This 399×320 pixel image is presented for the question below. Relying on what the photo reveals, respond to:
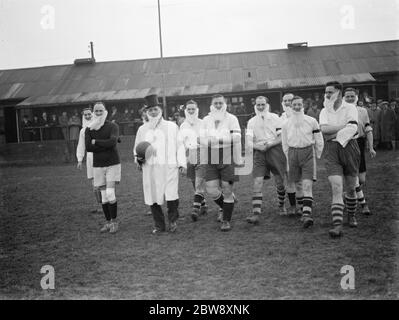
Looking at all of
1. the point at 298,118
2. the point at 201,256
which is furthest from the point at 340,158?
the point at 201,256

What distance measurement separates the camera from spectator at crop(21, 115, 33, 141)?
86.6 ft

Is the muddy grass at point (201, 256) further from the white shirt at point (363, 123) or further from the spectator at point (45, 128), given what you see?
the spectator at point (45, 128)

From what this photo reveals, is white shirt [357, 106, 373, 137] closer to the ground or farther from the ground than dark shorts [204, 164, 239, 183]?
farther from the ground

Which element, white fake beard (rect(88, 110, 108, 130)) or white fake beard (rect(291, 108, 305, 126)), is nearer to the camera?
white fake beard (rect(291, 108, 305, 126))

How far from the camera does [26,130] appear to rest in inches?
1048

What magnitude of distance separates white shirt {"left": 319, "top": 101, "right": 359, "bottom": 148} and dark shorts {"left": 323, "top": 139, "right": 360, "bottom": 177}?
0.13 metres

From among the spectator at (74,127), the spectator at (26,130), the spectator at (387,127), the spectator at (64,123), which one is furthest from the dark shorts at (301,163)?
the spectator at (26,130)

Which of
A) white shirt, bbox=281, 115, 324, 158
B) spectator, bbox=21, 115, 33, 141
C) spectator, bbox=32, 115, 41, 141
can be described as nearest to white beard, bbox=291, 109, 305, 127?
white shirt, bbox=281, 115, 324, 158

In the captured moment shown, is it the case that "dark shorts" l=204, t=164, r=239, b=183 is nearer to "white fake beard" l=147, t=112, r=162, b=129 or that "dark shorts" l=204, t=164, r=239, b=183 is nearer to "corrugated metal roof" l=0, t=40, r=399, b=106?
"white fake beard" l=147, t=112, r=162, b=129

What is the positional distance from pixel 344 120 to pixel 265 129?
5.00ft

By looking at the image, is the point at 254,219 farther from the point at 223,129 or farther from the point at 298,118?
the point at 298,118

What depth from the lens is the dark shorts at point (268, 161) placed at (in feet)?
23.8

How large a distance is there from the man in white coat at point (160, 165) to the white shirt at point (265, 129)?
1321 millimetres
